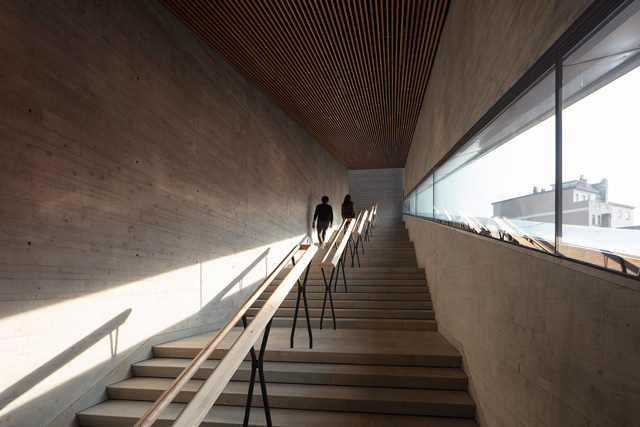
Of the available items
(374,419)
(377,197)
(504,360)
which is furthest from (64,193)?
(377,197)

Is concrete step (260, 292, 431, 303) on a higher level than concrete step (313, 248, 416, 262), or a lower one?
lower

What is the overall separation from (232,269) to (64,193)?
2978 millimetres

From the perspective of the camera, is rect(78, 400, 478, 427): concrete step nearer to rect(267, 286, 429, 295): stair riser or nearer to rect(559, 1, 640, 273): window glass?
rect(559, 1, 640, 273): window glass

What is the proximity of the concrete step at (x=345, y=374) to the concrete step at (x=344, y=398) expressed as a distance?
0.05m

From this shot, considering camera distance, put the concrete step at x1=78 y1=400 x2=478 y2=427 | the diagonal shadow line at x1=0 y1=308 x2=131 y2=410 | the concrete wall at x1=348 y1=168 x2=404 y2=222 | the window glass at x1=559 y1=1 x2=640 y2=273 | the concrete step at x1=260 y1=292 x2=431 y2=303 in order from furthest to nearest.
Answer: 1. the concrete wall at x1=348 y1=168 x2=404 y2=222
2. the concrete step at x1=260 y1=292 x2=431 y2=303
3. the concrete step at x1=78 y1=400 x2=478 y2=427
4. the diagonal shadow line at x1=0 y1=308 x2=131 y2=410
5. the window glass at x1=559 y1=1 x2=640 y2=273

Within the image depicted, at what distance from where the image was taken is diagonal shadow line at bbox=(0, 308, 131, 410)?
2.82m

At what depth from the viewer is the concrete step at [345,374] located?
353 centimetres

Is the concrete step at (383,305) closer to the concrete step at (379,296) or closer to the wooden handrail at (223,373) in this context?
the concrete step at (379,296)

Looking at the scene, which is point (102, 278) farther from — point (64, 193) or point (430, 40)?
point (430, 40)

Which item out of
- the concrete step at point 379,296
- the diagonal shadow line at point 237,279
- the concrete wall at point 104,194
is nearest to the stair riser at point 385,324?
the concrete step at point 379,296

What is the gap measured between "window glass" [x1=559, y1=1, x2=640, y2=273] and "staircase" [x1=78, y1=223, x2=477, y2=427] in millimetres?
2070

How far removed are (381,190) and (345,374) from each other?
50.6 feet

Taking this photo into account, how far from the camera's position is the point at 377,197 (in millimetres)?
18625

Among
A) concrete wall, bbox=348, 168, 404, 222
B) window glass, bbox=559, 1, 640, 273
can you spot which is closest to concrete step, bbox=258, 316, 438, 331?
window glass, bbox=559, 1, 640, 273
